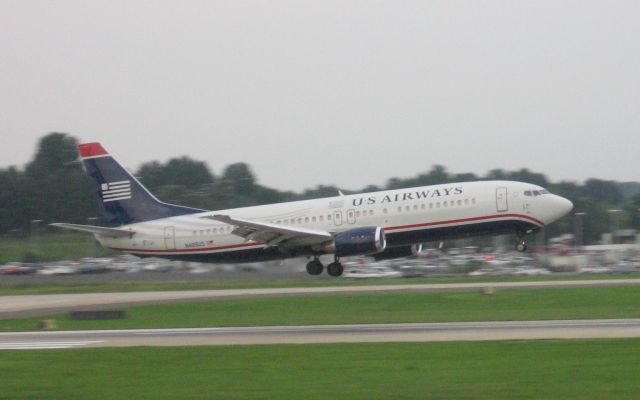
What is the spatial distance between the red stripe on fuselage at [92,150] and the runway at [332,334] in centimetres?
2087

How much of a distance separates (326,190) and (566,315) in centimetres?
8585

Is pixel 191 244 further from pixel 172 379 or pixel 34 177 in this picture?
pixel 34 177

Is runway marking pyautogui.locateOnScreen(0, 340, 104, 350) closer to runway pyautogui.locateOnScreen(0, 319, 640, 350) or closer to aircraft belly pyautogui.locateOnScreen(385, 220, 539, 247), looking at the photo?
runway pyautogui.locateOnScreen(0, 319, 640, 350)

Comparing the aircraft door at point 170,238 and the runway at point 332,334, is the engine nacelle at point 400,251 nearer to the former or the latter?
the aircraft door at point 170,238

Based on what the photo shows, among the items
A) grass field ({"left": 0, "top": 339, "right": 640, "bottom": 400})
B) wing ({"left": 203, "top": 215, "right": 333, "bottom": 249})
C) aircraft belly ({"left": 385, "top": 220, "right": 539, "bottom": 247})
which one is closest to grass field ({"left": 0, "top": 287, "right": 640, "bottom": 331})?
aircraft belly ({"left": 385, "top": 220, "right": 539, "bottom": 247})

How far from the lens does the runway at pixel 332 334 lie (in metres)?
23.6

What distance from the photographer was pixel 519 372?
17609 millimetres

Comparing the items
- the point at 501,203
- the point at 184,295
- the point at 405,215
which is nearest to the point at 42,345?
the point at 184,295

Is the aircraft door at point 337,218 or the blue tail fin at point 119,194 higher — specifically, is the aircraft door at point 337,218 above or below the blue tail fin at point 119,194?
below

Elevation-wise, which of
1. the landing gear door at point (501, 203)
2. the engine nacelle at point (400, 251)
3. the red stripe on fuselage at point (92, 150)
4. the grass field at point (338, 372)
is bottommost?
the grass field at point (338, 372)

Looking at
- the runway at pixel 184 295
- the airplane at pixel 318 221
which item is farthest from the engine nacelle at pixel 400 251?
the runway at pixel 184 295

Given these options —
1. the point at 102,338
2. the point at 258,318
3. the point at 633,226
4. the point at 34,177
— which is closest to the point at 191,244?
the point at 258,318

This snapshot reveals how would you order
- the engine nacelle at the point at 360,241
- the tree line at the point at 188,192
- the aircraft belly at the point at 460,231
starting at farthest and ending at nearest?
the tree line at the point at 188,192 → the aircraft belly at the point at 460,231 → the engine nacelle at the point at 360,241

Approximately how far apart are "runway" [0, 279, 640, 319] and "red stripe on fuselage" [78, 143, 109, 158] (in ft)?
21.8
